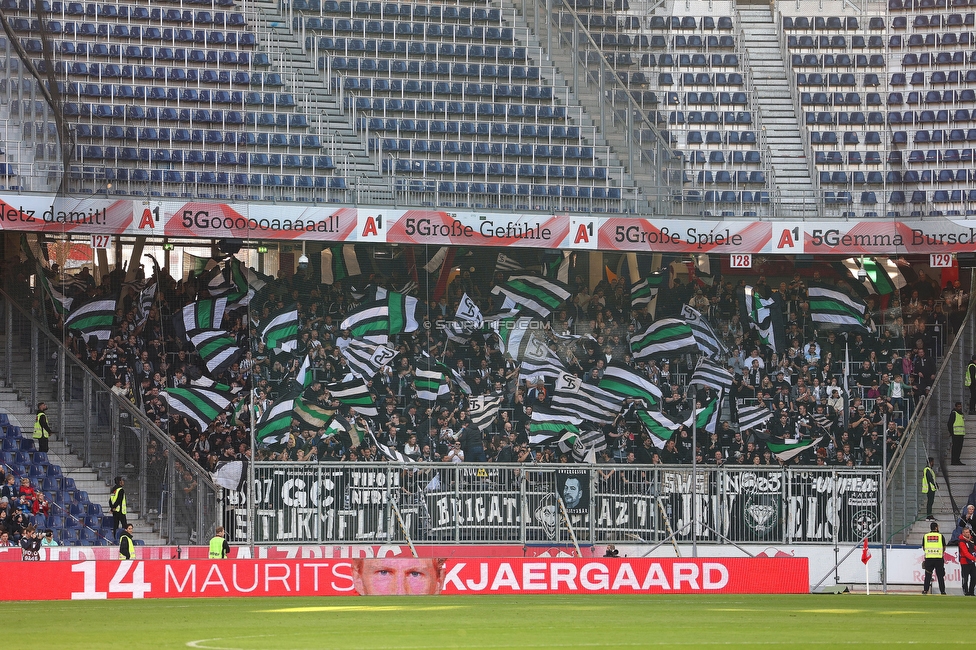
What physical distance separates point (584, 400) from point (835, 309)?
236 inches

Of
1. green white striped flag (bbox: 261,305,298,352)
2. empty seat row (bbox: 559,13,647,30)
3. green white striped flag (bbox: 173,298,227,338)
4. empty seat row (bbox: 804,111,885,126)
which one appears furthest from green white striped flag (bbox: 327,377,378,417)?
empty seat row (bbox: 804,111,885,126)

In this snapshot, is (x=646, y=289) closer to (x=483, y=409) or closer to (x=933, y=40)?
(x=483, y=409)

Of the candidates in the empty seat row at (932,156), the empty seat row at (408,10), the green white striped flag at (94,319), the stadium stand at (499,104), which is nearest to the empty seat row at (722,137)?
the stadium stand at (499,104)

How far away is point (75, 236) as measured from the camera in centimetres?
2616

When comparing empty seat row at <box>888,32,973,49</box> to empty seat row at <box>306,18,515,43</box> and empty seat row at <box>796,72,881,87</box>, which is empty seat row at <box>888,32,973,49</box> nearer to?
empty seat row at <box>796,72,881,87</box>

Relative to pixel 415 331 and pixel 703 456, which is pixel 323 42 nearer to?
pixel 415 331

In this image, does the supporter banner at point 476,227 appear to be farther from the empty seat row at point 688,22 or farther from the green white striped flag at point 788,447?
the empty seat row at point 688,22

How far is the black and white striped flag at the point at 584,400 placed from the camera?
27.8 meters

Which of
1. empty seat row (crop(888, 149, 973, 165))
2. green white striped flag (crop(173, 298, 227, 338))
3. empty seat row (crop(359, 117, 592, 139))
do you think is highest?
empty seat row (crop(359, 117, 592, 139))

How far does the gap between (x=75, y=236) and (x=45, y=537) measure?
6465mm

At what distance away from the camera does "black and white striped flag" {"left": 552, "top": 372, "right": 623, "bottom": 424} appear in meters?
27.8

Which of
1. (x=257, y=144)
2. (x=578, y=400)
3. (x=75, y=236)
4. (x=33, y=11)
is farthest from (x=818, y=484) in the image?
(x=33, y=11)

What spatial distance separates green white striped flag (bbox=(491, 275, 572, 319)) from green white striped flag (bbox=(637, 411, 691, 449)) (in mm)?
2870

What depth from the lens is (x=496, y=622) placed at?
16500 mm
